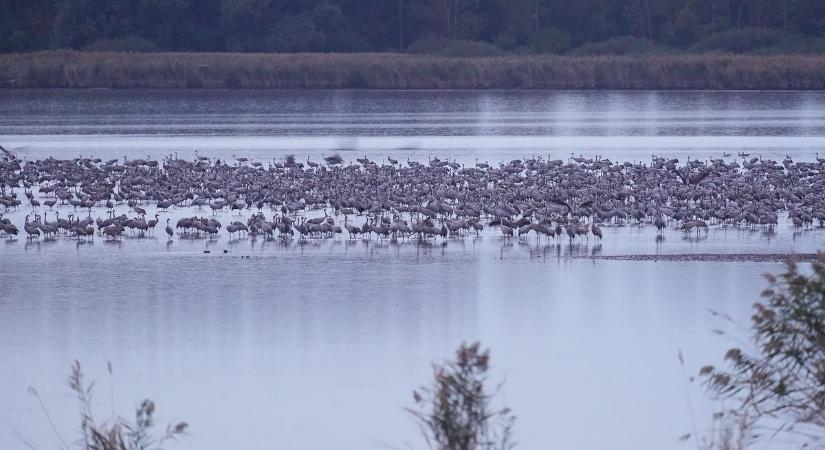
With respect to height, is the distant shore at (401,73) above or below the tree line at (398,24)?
below

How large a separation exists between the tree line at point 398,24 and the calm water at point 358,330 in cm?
4863

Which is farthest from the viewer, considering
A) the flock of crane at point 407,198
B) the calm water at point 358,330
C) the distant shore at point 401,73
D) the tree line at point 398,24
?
the tree line at point 398,24

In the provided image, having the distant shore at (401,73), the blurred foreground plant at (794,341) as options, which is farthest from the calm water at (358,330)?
the distant shore at (401,73)

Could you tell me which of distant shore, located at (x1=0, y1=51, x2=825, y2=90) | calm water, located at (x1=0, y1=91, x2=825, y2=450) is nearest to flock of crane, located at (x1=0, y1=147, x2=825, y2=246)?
calm water, located at (x1=0, y1=91, x2=825, y2=450)

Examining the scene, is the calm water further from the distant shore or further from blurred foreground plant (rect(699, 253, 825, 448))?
the distant shore

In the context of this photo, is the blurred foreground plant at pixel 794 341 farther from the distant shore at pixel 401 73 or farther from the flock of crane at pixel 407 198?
the distant shore at pixel 401 73

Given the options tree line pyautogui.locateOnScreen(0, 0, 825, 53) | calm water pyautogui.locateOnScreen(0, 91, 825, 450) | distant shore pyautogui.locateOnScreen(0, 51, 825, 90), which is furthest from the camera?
tree line pyautogui.locateOnScreen(0, 0, 825, 53)

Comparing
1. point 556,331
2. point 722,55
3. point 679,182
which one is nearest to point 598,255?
point 556,331

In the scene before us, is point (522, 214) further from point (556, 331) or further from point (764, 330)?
point (764, 330)

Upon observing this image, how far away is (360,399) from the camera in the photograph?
10.3m

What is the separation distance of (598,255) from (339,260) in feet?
10.0

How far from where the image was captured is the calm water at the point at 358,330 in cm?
999

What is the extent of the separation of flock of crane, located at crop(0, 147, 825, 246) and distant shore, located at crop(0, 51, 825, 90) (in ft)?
99.6

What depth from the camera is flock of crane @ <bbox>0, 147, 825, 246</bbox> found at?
58.9ft
